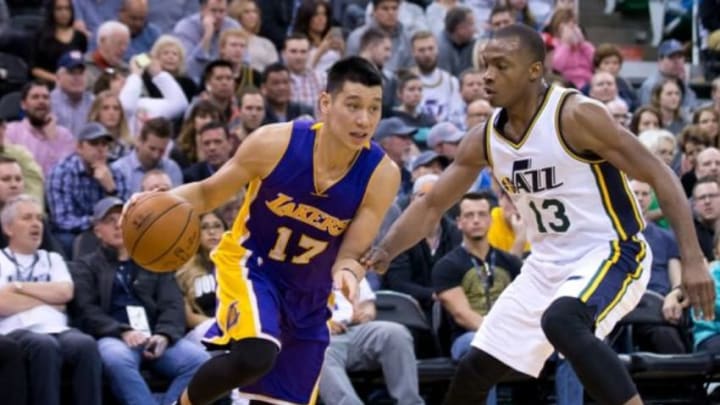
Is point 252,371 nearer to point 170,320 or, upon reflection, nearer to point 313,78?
point 170,320

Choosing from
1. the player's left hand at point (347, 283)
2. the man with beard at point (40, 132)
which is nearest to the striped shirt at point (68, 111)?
the man with beard at point (40, 132)

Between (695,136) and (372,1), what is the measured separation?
365 cm

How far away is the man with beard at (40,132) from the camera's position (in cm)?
1103

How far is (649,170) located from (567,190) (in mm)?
404

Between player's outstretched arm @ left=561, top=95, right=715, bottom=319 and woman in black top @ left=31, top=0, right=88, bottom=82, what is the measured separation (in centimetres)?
672

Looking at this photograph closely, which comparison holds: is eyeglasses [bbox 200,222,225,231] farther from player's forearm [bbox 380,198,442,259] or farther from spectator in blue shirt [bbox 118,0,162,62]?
spectator in blue shirt [bbox 118,0,162,62]

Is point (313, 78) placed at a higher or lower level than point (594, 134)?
lower

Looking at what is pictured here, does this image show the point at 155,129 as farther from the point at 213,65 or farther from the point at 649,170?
the point at 649,170

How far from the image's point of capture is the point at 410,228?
7078 mm

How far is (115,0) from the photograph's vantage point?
13609 millimetres

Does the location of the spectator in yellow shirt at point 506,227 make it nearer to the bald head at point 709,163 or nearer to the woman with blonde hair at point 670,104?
the bald head at point 709,163

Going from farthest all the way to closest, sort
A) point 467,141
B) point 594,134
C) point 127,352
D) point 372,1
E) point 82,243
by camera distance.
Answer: point 372,1 → point 82,243 → point 127,352 → point 467,141 → point 594,134

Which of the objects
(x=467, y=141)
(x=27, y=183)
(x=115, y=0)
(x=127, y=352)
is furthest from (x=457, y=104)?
(x=467, y=141)

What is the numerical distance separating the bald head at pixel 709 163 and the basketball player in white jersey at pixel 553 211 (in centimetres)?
504
